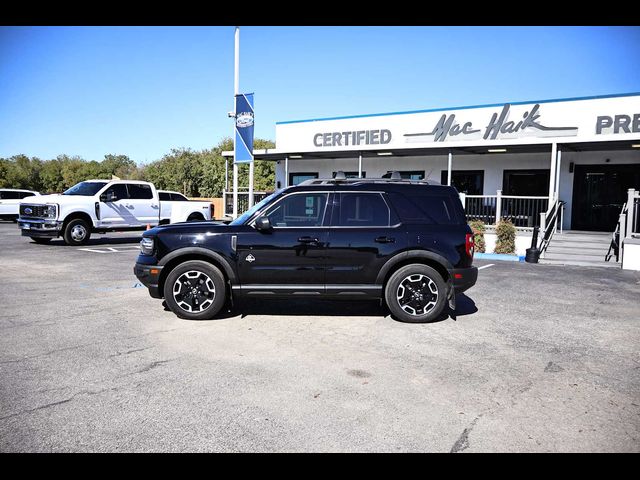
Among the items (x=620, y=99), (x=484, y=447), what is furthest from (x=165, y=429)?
(x=620, y=99)

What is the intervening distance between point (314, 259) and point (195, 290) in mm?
1679

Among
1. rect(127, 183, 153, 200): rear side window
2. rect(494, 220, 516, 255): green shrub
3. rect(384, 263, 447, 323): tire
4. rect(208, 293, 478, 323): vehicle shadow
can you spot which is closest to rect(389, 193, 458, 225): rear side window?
rect(384, 263, 447, 323): tire

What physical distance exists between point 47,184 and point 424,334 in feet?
234

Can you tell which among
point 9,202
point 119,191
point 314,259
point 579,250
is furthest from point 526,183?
point 9,202

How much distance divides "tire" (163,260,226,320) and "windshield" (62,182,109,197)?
10.8 meters

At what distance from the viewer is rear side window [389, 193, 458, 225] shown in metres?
6.77

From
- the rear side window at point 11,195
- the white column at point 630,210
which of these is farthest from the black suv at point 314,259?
the rear side window at point 11,195

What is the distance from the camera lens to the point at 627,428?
3477 millimetres

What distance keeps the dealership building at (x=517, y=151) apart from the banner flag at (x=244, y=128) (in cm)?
535

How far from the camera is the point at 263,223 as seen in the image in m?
6.36

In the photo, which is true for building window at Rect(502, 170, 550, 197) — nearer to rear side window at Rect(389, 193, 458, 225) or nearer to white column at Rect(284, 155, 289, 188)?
white column at Rect(284, 155, 289, 188)

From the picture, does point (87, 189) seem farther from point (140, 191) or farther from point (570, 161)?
point (570, 161)
